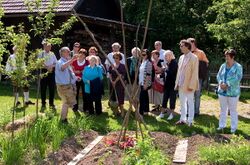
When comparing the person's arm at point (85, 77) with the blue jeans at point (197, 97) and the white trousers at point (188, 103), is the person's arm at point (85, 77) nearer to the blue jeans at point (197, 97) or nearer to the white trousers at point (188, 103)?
the white trousers at point (188, 103)

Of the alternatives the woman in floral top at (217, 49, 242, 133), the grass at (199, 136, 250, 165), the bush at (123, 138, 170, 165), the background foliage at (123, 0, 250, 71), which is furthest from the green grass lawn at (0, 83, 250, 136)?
the background foliage at (123, 0, 250, 71)

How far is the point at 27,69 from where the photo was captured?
23.1 ft

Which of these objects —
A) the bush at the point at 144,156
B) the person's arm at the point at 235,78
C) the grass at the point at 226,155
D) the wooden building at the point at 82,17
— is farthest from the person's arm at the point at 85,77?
the wooden building at the point at 82,17

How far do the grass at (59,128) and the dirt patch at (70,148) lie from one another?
0.37 feet

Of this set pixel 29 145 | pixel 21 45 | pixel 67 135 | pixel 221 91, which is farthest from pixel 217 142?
pixel 21 45

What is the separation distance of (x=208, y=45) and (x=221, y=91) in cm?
1666

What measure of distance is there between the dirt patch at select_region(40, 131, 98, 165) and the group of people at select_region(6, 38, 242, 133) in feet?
3.61

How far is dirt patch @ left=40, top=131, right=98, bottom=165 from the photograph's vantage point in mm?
6508

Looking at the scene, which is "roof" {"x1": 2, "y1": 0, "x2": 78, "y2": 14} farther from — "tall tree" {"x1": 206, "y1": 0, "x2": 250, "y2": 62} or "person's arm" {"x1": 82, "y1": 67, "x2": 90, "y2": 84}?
"person's arm" {"x1": 82, "y1": 67, "x2": 90, "y2": 84}

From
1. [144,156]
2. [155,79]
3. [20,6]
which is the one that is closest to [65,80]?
[155,79]

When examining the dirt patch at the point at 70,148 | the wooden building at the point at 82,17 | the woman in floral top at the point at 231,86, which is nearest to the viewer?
the dirt patch at the point at 70,148

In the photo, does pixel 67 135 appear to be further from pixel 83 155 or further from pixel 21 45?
pixel 21 45

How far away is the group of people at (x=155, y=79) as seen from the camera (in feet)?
27.7

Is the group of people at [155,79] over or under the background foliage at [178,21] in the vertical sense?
under
